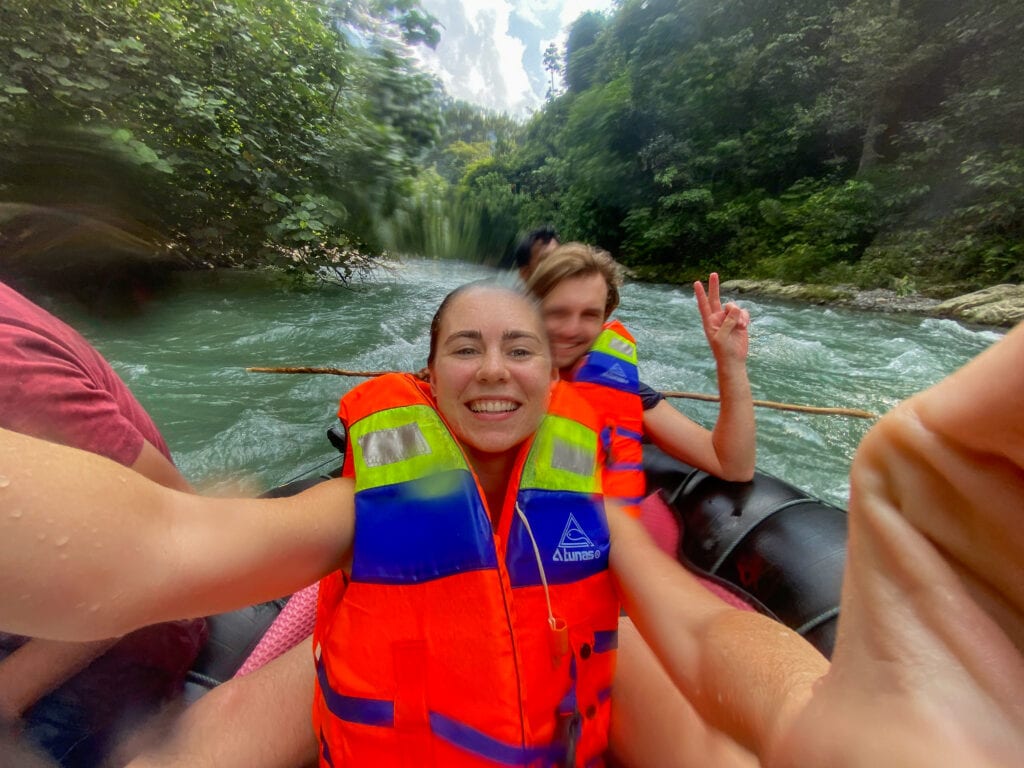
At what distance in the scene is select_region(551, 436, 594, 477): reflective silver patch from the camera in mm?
1182

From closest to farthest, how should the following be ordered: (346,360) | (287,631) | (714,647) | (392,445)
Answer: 1. (714,647)
2. (392,445)
3. (287,631)
4. (346,360)

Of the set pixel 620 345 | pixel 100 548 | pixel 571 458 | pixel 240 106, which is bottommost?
pixel 571 458

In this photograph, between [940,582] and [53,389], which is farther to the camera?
[53,389]

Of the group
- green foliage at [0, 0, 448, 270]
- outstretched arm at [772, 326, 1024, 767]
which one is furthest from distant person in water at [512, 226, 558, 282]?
green foliage at [0, 0, 448, 270]

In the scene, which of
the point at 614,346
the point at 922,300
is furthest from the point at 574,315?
the point at 922,300

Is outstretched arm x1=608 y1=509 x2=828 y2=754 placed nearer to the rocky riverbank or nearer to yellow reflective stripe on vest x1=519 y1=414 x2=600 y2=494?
yellow reflective stripe on vest x1=519 y1=414 x2=600 y2=494

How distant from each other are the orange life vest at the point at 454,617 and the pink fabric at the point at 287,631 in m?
0.50

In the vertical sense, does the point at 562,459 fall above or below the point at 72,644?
above

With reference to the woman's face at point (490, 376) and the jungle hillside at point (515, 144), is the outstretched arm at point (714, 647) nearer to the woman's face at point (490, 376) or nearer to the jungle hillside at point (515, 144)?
the woman's face at point (490, 376)

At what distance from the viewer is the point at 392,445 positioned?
1.05 meters

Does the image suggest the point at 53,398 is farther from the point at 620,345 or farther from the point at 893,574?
the point at 620,345

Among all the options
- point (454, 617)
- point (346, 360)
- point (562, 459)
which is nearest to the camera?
point (454, 617)

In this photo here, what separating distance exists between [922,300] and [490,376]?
12.1 m

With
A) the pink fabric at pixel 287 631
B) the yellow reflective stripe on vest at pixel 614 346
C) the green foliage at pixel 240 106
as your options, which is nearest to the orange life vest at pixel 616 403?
the yellow reflective stripe on vest at pixel 614 346
